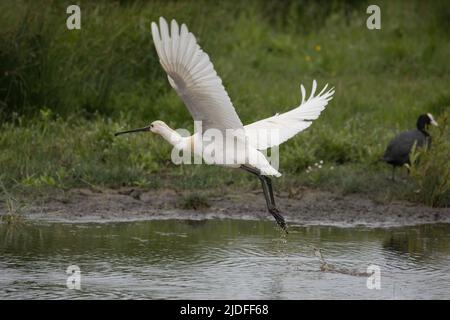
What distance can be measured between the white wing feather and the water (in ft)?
2.59

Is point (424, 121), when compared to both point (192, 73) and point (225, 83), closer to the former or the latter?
point (225, 83)

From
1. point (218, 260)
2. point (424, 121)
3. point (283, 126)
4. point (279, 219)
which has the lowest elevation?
point (218, 260)

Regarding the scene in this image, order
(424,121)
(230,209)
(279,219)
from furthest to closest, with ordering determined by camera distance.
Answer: (424,121), (230,209), (279,219)

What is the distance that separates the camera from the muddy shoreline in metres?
9.15

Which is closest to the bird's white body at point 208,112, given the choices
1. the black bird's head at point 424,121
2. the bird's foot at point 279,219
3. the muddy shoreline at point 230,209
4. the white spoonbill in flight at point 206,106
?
the white spoonbill in flight at point 206,106

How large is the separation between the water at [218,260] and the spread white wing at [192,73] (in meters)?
1.10

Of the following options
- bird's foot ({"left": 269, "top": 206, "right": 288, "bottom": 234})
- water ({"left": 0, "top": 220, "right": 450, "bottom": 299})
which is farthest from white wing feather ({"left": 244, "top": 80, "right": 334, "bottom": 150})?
water ({"left": 0, "top": 220, "right": 450, "bottom": 299})

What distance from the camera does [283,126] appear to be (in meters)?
8.59

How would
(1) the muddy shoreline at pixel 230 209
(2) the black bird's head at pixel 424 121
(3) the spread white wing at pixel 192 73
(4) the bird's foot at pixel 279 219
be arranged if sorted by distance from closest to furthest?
(3) the spread white wing at pixel 192 73 < (4) the bird's foot at pixel 279 219 < (1) the muddy shoreline at pixel 230 209 < (2) the black bird's head at pixel 424 121

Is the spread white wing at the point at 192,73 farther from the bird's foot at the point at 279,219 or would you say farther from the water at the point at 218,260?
the water at the point at 218,260

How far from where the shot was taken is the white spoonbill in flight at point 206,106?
6.77 m

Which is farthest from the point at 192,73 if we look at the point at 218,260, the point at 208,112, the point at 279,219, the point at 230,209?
the point at 230,209

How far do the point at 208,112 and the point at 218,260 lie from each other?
1104mm
